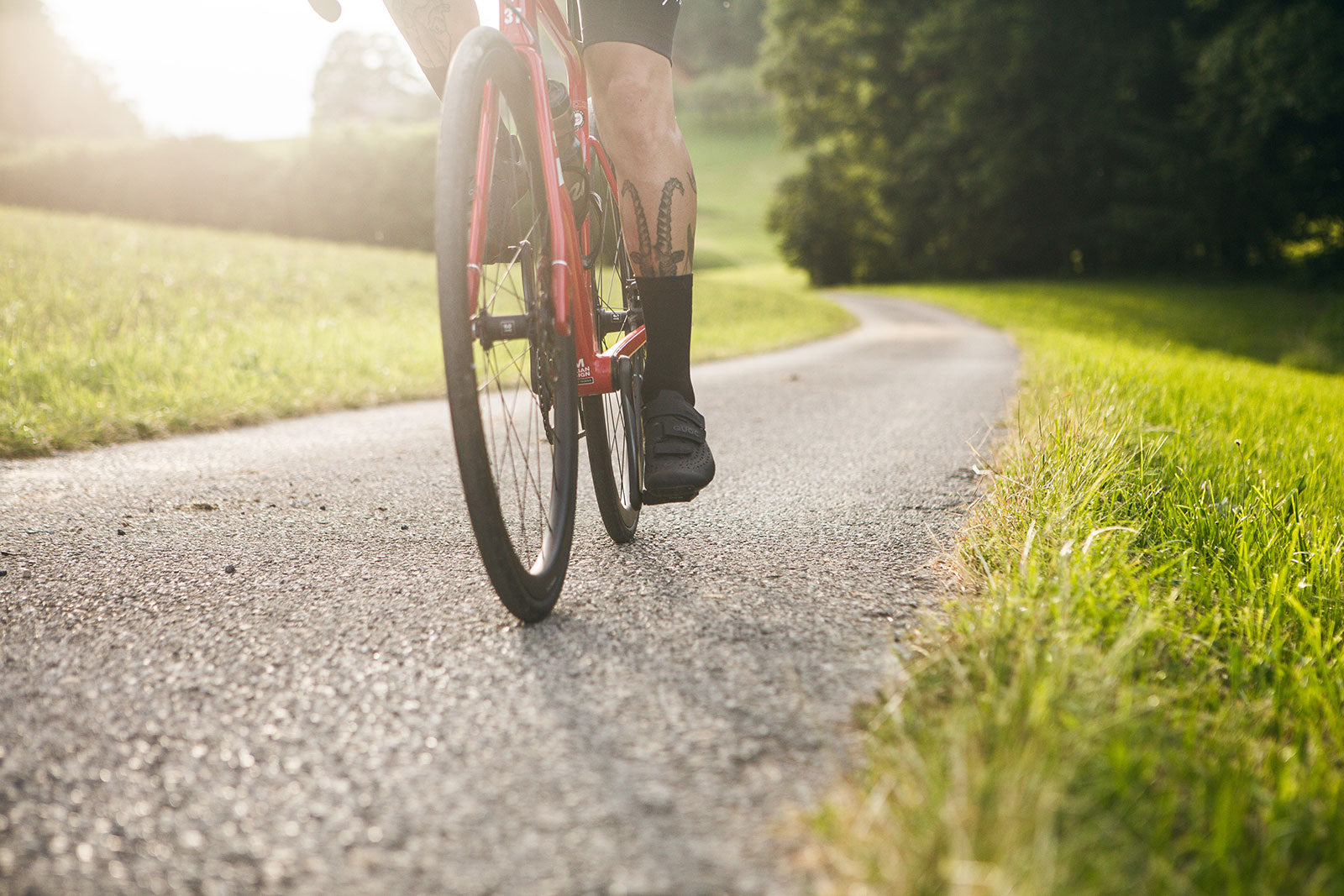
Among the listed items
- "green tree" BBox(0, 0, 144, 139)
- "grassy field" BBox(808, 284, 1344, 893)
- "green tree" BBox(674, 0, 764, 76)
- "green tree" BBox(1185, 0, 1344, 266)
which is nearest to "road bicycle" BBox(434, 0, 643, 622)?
"grassy field" BBox(808, 284, 1344, 893)

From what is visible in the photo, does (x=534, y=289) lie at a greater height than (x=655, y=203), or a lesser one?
lesser

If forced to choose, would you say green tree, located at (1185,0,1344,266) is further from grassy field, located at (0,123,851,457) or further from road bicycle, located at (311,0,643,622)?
road bicycle, located at (311,0,643,622)

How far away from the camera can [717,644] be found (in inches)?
50.0

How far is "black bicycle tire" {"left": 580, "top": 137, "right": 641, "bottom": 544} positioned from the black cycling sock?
0.11 metres

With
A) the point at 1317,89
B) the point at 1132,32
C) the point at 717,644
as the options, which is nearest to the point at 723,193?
the point at 1132,32

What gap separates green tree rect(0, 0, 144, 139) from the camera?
147 ft

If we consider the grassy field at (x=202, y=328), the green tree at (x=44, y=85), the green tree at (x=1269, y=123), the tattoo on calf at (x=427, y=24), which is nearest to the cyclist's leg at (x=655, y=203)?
the tattoo on calf at (x=427, y=24)

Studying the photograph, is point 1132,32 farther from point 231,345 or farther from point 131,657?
point 131,657

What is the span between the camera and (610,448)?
1822 mm

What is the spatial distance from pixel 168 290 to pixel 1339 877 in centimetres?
897

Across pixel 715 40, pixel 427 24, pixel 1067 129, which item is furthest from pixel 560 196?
pixel 715 40

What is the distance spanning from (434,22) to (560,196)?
632 millimetres

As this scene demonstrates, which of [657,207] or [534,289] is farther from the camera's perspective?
[657,207]

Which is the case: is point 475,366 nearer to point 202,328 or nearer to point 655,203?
point 655,203
